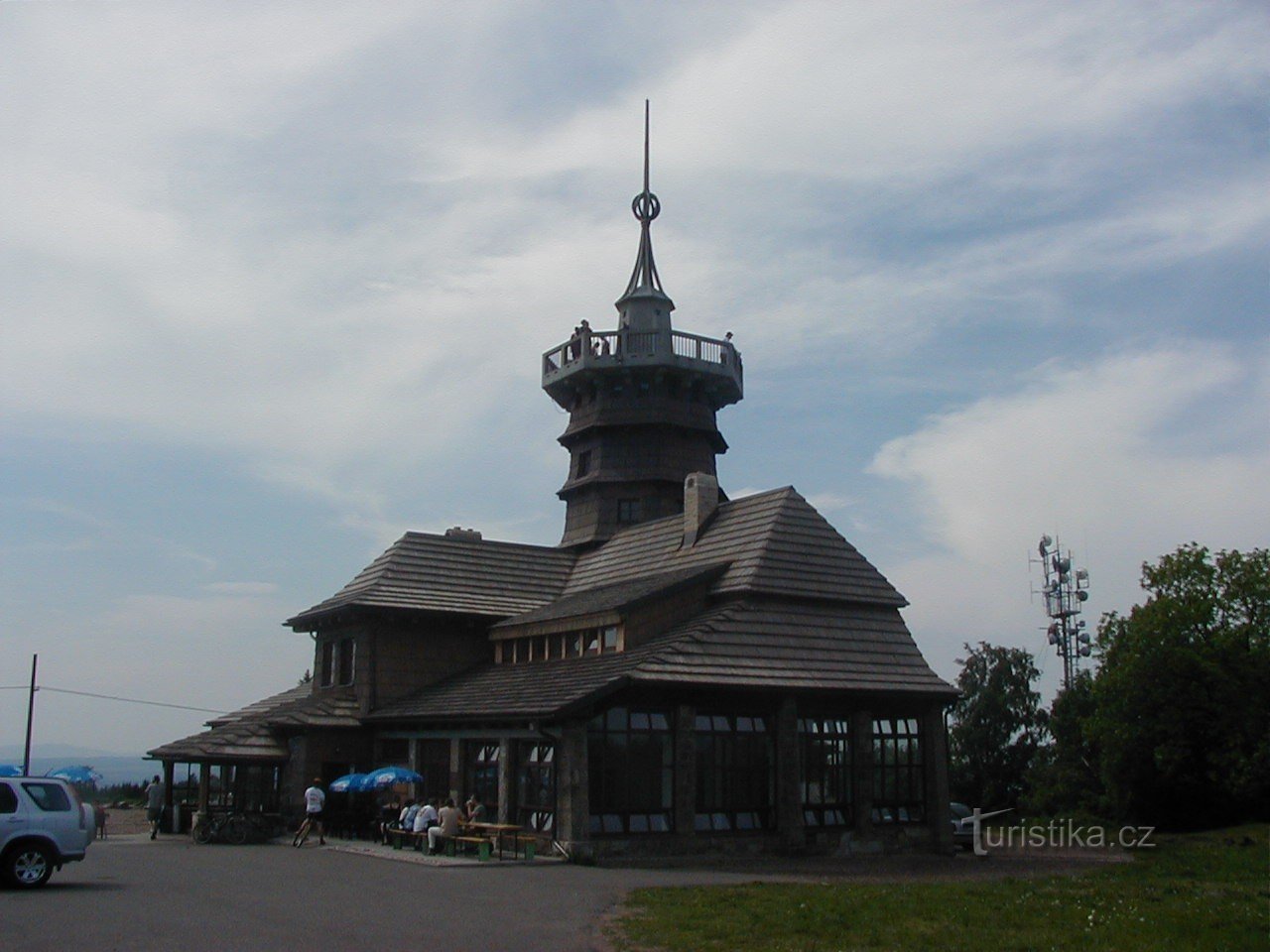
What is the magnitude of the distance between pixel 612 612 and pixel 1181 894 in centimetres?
1421

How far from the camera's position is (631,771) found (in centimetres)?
2611

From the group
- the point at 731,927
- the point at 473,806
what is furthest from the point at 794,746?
the point at 731,927

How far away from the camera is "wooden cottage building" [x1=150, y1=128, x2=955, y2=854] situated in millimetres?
26281

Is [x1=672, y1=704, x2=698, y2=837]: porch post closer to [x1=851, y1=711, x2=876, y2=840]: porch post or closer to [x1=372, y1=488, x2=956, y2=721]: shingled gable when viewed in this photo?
[x1=372, y1=488, x2=956, y2=721]: shingled gable

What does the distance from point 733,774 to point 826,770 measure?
2.71 meters

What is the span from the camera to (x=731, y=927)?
581 inches

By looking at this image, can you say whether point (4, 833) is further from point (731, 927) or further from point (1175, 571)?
point (1175, 571)

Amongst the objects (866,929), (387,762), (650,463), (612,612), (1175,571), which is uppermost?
(650,463)

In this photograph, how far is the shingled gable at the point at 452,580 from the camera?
1390 inches

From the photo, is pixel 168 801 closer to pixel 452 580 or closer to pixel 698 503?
pixel 452 580

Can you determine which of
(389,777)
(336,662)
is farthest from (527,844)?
(336,662)

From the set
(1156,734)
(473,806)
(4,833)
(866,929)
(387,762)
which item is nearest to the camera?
(866,929)

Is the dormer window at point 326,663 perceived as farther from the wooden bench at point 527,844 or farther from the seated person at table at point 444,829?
the wooden bench at point 527,844

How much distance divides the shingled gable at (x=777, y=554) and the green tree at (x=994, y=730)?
2203 centimetres
